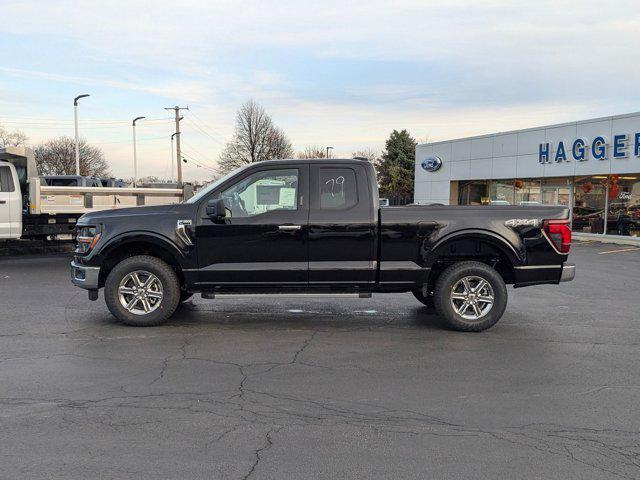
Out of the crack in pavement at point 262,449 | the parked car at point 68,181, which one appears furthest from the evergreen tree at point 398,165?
the crack in pavement at point 262,449

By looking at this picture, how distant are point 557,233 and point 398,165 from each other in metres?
57.0

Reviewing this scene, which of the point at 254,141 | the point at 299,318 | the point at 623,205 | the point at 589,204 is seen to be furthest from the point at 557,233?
the point at 254,141

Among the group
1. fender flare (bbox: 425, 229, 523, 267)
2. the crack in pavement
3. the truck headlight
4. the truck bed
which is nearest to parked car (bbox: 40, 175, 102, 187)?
the truck headlight

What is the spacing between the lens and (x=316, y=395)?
15.7 ft

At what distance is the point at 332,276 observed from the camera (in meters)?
7.05

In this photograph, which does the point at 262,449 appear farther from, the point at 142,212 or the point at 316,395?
the point at 142,212

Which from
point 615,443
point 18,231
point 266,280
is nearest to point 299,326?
point 266,280

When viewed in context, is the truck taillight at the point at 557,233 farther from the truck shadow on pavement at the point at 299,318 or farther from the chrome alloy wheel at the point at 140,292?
the chrome alloy wheel at the point at 140,292

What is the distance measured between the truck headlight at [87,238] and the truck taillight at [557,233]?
545 centimetres

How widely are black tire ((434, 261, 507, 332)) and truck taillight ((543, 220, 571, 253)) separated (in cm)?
80

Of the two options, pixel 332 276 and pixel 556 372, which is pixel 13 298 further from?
pixel 556 372

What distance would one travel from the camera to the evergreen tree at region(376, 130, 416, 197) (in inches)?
2482

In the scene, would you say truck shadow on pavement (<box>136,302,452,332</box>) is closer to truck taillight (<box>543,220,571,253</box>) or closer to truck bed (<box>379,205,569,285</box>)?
truck bed (<box>379,205,569,285</box>)

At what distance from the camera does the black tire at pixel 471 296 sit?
6.97 metres
